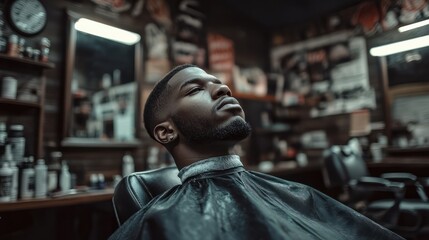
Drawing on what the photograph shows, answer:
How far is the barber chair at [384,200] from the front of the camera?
217 centimetres

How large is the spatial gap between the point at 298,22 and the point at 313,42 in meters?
0.43

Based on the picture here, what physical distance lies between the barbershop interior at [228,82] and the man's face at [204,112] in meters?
0.14

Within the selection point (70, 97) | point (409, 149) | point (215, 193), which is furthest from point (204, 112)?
point (409, 149)

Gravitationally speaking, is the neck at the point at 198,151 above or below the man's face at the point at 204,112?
below

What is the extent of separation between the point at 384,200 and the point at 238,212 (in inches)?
84.3

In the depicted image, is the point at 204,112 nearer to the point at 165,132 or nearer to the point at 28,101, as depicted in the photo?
the point at 165,132

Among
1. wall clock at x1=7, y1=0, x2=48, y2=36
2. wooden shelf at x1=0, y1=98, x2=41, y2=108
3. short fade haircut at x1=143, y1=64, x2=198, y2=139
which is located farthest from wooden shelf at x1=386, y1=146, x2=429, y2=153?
wall clock at x1=7, y1=0, x2=48, y2=36

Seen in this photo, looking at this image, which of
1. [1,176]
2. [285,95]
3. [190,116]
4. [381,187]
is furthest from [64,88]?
[285,95]

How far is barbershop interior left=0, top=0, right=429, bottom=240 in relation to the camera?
2.17m

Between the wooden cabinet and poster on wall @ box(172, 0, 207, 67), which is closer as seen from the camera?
the wooden cabinet

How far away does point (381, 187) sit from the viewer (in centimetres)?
231

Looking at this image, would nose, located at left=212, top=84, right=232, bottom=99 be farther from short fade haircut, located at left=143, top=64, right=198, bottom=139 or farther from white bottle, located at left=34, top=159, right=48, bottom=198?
white bottle, located at left=34, top=159, right=48, bottom=198

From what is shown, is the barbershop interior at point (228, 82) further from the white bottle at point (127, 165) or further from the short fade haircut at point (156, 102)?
the short fade haircut at point (156, 102)

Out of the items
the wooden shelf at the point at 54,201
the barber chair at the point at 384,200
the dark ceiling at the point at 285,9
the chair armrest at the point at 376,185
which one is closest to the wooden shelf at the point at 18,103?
the wooden shelf at the point at 54,201
